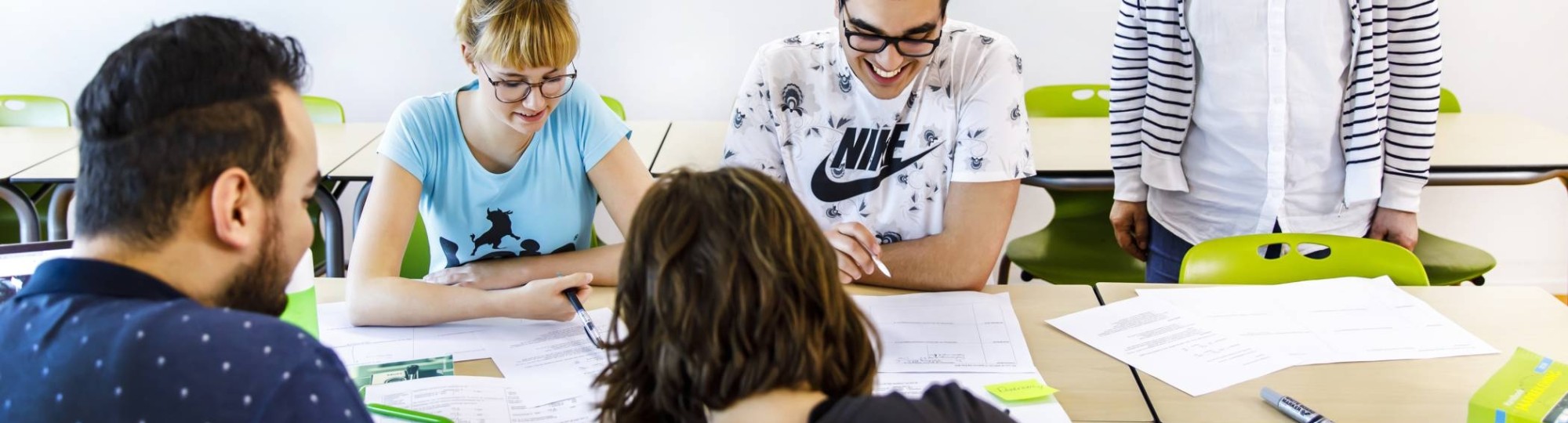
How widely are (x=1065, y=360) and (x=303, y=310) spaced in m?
1.03

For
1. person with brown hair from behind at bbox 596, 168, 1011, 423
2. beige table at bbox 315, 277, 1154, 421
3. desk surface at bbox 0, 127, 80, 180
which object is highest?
person with brown hair from behind at bbox 596, 168, 1011, 423

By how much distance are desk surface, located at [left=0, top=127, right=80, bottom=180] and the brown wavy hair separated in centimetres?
259

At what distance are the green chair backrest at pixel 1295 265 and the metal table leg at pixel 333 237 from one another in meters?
1.98

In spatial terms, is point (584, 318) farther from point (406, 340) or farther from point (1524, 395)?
point (1524, 395)

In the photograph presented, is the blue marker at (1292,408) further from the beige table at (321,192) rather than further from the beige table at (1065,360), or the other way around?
the beige table at (321,192)

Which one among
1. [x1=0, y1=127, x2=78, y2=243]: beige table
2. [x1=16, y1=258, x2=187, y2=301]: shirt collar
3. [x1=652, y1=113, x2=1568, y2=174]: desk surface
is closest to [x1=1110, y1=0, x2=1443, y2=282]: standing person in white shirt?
[x1=652, y1=113, x2=1568, y2=174]: desk surface

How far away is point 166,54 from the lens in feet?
3.07

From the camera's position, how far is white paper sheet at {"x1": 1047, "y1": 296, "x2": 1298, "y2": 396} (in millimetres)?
1550

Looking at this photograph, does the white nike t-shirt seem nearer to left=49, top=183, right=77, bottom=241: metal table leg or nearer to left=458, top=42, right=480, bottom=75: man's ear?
left=458, top=42, right=480, bottom=75: man's ear

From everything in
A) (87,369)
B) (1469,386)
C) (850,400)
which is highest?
(87,369)

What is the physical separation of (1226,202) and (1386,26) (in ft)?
1.47

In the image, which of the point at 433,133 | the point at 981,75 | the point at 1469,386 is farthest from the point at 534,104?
the point at 1469,386

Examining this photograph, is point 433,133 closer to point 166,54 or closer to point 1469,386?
point 166,54

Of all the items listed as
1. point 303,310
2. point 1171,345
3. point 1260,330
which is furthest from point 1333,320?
point 303,310
